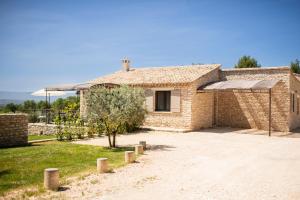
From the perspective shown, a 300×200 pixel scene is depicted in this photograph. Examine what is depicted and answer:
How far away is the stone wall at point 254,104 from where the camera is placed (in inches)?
677

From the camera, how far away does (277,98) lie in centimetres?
1741

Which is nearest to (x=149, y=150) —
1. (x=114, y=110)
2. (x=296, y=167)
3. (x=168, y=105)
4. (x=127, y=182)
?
(x=114, y=110)

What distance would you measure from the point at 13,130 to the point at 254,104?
13.6m

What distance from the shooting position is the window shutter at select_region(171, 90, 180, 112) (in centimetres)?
1770

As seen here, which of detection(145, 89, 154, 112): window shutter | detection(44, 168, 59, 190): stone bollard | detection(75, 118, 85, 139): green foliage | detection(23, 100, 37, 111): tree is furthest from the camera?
detection(23, 100, 37, 111): tree

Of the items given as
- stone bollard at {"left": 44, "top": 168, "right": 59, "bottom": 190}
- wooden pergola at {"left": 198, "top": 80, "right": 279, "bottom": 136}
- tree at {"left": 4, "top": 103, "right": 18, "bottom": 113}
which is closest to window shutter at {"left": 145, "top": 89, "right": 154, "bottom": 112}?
wooden pergola at {"left": 198, "top": 80, "right": 279, "bottom": 136}

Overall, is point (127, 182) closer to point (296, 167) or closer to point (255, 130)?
point (296, 167)

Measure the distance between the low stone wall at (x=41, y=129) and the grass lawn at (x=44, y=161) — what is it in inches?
288

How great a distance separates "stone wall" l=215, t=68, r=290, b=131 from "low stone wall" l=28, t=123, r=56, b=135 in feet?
35.4

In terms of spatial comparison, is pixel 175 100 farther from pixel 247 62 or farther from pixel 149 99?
pixel 247 62

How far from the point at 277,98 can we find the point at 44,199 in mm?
15329

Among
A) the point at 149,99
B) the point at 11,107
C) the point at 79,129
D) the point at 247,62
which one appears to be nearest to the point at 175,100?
the point at 149,99

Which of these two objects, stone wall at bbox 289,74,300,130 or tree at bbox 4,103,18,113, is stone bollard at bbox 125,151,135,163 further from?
tree at bbox 4,103,18,113

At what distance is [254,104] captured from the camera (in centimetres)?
1820
